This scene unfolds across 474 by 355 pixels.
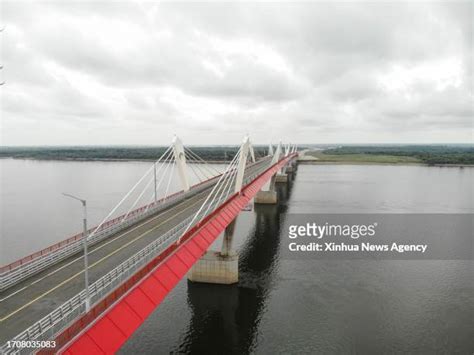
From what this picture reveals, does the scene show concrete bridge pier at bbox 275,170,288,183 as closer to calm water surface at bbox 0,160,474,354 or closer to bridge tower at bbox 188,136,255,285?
calm water surface at bbox 0,160,474,354

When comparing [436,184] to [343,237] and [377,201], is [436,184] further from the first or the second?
[343,237]

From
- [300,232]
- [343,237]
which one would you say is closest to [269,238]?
[300,232]

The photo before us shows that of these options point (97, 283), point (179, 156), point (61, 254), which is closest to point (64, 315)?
point (97, 283)

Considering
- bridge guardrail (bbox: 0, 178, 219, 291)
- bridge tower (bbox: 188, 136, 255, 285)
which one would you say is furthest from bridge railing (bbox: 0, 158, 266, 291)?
bridge tower (bbox: 188, 136, 255, 285)

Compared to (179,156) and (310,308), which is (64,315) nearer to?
(310,308)

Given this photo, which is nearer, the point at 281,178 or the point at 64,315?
the point at 64,315
